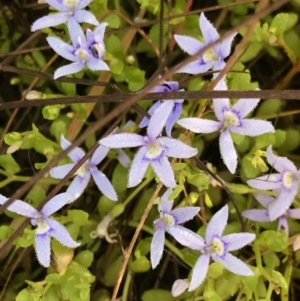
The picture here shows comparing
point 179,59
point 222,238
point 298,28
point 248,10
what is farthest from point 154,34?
point 222,238

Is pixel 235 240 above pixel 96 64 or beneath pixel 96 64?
beneath

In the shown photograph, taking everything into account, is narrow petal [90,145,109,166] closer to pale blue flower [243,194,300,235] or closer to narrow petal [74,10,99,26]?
narrow petal [74,10,99,26]

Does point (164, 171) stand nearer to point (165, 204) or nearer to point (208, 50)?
point (165, 204)

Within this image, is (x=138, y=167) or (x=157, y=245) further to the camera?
(x=157, y=245)

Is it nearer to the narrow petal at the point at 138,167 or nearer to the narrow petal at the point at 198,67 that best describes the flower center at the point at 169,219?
the narrow petal at the point at 138,167

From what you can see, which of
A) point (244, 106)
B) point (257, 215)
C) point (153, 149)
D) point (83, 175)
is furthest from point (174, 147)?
point (257, 215)

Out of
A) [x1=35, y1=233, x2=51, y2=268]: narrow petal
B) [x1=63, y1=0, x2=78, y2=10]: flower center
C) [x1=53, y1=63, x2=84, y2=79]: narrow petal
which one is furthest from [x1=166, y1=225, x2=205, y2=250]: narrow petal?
[x1=63, y1=0, x2=78, y2=10]: flower center

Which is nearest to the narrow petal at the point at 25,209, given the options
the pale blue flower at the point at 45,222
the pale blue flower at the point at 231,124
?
the pale blue flower at the point at 45,222

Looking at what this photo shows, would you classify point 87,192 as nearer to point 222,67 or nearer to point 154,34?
point 154,34
